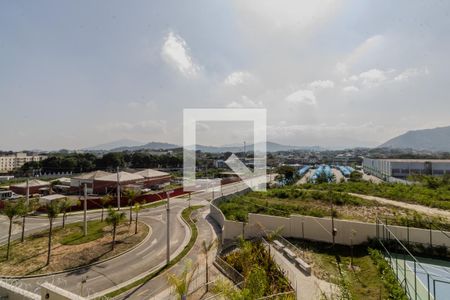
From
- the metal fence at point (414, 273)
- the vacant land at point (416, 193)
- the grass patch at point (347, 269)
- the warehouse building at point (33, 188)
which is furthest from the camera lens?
the warehouse building at point (33, 188)

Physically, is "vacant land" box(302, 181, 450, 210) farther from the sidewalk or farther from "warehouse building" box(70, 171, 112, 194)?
"warehouse building" box(70, 171, 112, 194)

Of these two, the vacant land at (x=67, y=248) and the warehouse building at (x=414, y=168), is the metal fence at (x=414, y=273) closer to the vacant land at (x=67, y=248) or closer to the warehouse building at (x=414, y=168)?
the vacant land at (x=67, y=248)

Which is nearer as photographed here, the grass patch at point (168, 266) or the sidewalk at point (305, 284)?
the sidewalk at point (305, 284)

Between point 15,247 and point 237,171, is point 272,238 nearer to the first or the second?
point 15,247

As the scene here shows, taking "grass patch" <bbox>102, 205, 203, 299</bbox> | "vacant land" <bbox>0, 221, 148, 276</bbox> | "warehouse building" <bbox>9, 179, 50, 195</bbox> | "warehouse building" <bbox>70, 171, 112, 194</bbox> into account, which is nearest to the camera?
"grass patch" <bbox>102, 205, 203, 299</bbox>

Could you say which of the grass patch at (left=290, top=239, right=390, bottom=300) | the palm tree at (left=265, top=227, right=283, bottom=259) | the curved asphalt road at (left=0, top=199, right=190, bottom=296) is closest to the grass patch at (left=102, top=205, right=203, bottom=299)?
the curved asphalt road at (left=0, top=199, right=190, bottom=296)

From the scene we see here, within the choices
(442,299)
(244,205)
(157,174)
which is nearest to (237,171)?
(157,174)

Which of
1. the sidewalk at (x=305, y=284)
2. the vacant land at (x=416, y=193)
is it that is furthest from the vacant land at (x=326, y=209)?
the sidewalk at (x=305, y=284)
